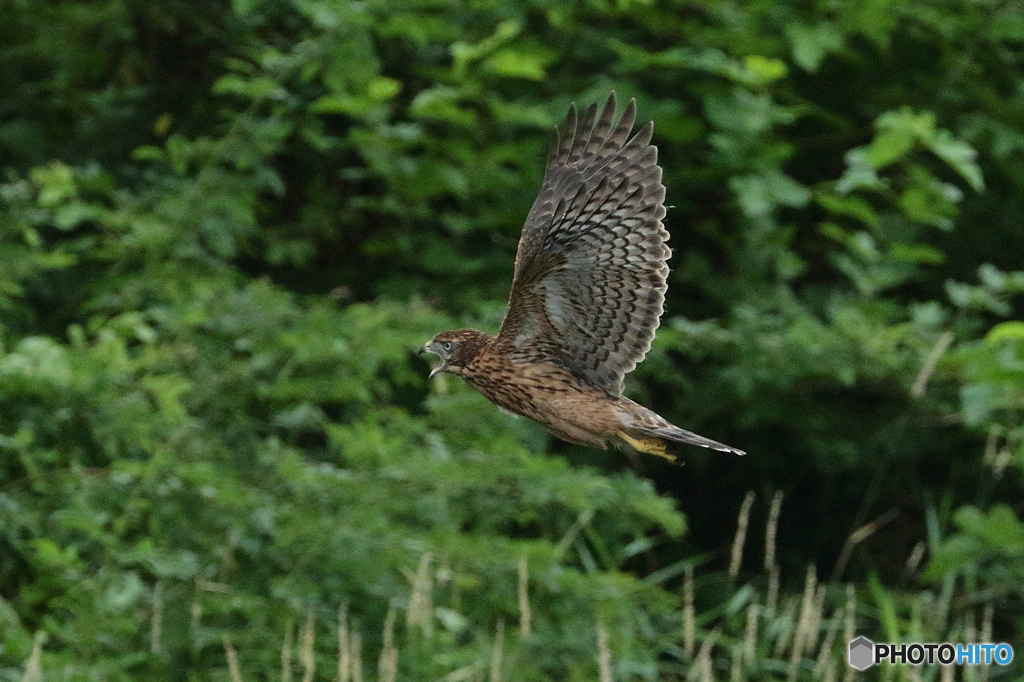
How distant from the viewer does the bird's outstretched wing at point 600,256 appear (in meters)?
2.94

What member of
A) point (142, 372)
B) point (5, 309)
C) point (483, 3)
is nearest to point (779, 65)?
point (483, 3)

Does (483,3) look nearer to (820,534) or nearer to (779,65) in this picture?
(779,65)

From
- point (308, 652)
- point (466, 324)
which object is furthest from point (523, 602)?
point (466, 324)

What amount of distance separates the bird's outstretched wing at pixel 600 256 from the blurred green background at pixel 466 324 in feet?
3.99

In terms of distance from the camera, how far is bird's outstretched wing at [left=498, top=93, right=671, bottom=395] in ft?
9.66

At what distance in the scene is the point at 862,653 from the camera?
481 cm

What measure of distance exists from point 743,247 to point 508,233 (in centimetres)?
98

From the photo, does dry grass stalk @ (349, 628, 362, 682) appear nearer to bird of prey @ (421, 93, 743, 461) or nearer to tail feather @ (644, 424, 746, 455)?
bird of prey @ (421, 93, 743, 461)

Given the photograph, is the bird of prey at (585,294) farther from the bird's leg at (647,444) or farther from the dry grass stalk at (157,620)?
the dry grass stalk at (157,620)

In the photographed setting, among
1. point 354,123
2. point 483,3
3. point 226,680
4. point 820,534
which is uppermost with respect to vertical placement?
point 483,3

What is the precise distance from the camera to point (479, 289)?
5.48m

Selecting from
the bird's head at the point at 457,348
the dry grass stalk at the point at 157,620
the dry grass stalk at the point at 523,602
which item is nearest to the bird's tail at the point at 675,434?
the bird's head at the point at 457,348

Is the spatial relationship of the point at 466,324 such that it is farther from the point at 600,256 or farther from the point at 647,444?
the point at 647,444

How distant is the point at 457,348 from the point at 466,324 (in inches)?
78.1
